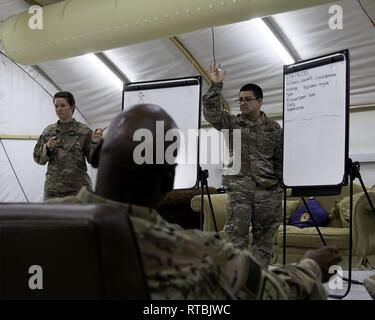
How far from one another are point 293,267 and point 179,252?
10.8 inches

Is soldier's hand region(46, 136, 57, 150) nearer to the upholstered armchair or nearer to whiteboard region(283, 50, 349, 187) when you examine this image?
the upholstered armchair

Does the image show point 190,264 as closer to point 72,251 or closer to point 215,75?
point 72,251

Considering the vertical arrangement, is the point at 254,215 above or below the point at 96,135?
below

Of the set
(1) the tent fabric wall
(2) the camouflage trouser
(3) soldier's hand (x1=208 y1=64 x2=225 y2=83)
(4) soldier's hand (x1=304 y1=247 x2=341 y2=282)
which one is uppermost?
(1) the tent fabric wall

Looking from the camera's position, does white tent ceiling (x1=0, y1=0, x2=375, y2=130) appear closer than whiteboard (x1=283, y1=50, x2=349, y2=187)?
No

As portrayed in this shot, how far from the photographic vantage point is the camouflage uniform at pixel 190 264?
68cm

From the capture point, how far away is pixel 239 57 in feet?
18.2

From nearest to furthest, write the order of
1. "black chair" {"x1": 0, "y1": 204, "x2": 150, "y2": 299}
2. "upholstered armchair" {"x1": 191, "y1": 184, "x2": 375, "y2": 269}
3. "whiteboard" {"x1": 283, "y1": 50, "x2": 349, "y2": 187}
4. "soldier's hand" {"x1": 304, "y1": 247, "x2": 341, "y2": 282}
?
"black chair" {"x1": 0, "y1": 204, "x2": 150, "y2": 299} → "soldier's hand" {"x1": 304, "y1": 247, "x2": 341, "y2": 282} → "whiteboard" {"x1": 283, "y1": 50, "x2": 349, "y2": 187} → "upholstered armchair" {"x1": 191, "y1": 184, "x2": 375, "y2": 269}

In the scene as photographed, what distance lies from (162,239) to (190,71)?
18.0ft

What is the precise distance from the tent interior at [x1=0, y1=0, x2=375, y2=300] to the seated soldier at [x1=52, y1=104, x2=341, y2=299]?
3.29m

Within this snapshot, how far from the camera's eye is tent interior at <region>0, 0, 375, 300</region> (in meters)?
4.87

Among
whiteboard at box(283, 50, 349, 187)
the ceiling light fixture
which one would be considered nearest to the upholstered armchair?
whiteboard at box(283, 50, 349, 187)

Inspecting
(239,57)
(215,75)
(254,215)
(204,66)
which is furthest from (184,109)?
(204,66)
